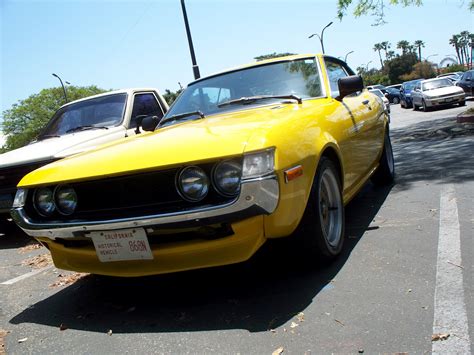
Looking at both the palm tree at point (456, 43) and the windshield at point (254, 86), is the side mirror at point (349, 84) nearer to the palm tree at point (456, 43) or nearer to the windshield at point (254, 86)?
the windshield at point (254, 86)

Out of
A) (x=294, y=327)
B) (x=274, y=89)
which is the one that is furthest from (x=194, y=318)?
(x=274, y=89)

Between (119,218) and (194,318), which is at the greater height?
(119,218)

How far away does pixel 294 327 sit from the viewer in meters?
2.48

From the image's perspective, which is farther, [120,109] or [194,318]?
[120,109]

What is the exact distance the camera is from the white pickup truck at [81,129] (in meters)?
5.34

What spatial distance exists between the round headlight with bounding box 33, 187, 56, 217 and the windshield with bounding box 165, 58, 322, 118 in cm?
151

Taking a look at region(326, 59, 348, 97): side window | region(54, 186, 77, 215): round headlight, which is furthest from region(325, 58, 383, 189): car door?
region(54, 186, 77, 215): round headlight

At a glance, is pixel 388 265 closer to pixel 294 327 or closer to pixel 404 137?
pixel 294 327

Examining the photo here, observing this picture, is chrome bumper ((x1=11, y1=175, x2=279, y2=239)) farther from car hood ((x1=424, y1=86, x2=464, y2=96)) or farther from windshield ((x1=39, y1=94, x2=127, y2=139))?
car hood ((x1=424, y1=86, x2=464, y2=96))

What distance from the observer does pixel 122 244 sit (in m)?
2.78

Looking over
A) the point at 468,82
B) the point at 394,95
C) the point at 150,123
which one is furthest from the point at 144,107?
the point at 394,95

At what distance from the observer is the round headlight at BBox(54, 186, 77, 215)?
299 cm

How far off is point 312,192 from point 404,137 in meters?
8.71

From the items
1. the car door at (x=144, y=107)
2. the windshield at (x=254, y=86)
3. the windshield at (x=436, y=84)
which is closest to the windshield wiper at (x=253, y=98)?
the windshield at (x=254, y=86)
